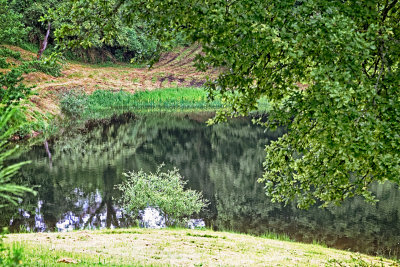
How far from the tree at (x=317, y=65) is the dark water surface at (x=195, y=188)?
6.81m

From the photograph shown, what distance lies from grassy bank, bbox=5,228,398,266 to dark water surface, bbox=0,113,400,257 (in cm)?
372

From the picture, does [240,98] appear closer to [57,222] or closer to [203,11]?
[203,11]

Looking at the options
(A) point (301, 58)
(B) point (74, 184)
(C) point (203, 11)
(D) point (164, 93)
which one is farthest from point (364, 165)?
(D) point (164, 93)

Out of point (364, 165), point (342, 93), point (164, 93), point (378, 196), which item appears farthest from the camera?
point (164, 93)

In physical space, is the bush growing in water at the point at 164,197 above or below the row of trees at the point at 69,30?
below

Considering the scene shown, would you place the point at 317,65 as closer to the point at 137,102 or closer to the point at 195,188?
the point at 195,188

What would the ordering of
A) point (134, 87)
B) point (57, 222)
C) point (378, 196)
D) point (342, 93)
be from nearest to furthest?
point (342, 93) → point (57, 222) → point (378, 196) → point (134, 87)

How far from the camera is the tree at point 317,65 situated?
6504 millimetres

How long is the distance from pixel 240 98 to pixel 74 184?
12657 millimetres

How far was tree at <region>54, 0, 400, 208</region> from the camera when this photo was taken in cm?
650

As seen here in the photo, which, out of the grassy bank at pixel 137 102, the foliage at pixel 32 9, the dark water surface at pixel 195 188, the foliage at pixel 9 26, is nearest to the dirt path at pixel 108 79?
the grassy bank at pixel 137 102

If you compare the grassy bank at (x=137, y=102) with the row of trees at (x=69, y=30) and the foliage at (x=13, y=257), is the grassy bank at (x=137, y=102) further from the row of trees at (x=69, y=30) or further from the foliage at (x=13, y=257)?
the foliage at (x=13, y=257)

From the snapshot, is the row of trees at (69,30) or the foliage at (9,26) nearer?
the row of trees at (69,30)

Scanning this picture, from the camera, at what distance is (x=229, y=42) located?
25.7 ft
